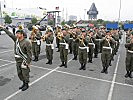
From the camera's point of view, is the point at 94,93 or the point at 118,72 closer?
the point at 94,93

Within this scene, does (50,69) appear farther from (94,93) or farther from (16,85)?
(94,93)

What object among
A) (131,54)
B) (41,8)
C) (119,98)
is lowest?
(119,98)

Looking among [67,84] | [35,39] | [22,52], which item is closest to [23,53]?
[22,52]

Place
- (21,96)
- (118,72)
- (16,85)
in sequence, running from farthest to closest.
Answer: (118,72), (16,85), (21,96)

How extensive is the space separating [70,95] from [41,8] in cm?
7992

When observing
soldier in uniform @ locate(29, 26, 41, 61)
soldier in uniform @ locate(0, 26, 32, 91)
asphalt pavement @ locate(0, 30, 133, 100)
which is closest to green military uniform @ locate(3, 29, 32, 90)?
soldier in uniform @ locate(0, 26, 32, 91)

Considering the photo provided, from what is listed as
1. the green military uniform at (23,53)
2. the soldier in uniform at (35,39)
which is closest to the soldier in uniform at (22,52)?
the green military uniform at (23,53)

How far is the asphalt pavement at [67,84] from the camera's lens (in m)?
5.50

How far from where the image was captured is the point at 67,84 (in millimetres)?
6508

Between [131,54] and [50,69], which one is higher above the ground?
[131,54]

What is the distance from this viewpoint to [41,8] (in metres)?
82.3

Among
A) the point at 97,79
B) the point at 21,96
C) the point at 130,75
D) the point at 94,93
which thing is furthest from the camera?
the point at 130,75

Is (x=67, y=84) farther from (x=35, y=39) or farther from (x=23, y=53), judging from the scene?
(x=35, y=39)

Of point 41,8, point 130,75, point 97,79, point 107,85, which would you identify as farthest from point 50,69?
point 41,8
